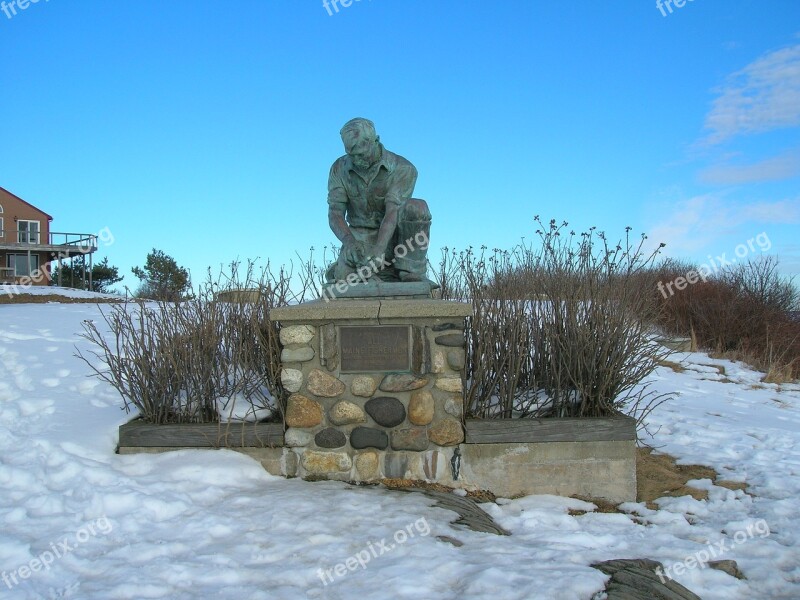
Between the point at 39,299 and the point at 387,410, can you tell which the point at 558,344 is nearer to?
the point at 387,410

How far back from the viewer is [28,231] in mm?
31609

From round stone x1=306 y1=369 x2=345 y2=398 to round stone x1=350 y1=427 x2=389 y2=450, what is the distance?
28 centimetres

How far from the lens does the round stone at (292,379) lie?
4016 millimetres

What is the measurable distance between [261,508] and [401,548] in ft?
2.93

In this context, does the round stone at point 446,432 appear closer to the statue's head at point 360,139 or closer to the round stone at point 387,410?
the round stone at point 387,410

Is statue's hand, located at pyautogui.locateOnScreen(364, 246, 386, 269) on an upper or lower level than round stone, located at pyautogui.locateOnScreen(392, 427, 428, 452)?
upper

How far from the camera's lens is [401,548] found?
2867 mm

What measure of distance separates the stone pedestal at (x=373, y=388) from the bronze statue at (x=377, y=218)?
1.62ft

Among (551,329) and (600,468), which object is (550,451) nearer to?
(600,468)

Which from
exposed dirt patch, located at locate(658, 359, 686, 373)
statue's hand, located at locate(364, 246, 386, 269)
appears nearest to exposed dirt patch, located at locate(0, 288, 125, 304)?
exposed dirt patch, located at locate(658, 359, 686, 373)

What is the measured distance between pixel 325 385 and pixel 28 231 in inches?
1321

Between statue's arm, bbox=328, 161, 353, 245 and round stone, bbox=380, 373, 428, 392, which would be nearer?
round stone, bbox=380, 373, 428, 392

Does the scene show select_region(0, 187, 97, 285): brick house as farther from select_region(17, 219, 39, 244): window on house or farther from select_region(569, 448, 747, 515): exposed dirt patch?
select_region(569, 448, 747, 515): exposed dirt patch

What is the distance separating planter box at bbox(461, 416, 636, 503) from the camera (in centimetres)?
400
